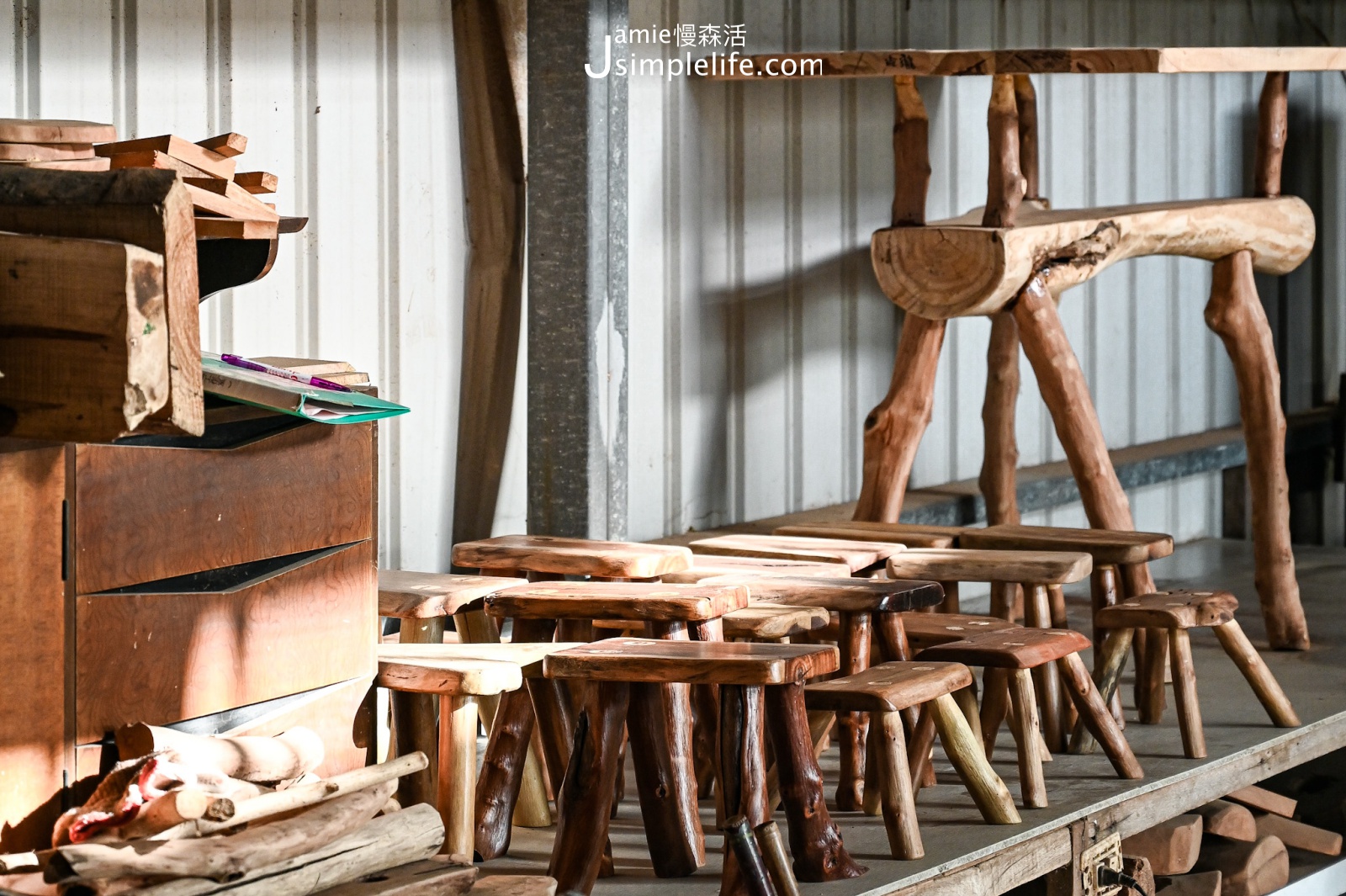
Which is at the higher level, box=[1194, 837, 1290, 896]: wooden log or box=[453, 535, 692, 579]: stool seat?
box=[453, 535, 692, 579]: stool seat

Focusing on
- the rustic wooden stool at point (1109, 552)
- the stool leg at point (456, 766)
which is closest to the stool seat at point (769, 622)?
the stool leg at point (456, 766)

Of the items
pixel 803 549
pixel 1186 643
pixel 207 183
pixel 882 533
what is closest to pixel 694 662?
pixel 207 183

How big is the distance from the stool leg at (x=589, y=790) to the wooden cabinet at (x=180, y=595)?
461 mm

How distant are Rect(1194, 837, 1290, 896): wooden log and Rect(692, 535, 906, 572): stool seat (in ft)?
4.53

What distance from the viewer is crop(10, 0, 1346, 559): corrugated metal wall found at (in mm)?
4941

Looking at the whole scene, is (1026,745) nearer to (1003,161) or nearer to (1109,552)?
(1109,552)

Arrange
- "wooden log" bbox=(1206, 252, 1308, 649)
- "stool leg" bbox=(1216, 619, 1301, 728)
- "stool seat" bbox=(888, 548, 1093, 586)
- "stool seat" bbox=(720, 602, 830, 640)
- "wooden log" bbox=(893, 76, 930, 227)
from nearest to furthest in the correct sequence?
"stool seat" bbox=(720, 602, 830, 640)
"stool seat" bbox=(888, 548, 1093, 586)
"stool leg" bbox=(1216, 619, 1301, 728)
"wooden log" bbox=(893, 76, 930, 227)
"wooden log" bbox=(1206, 252, 1308, 649)

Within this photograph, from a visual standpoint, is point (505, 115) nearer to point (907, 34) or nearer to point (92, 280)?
point (907, 34)

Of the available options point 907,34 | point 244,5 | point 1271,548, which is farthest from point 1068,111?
point 244,5

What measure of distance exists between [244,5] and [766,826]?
286 cm

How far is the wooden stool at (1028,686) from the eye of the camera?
4.42 m

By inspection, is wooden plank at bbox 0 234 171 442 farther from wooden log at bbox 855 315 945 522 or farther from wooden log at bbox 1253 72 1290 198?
wooden log at bbox 1253 72 1290 198

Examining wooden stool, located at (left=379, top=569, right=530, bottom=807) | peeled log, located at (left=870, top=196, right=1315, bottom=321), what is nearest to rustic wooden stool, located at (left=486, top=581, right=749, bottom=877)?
wooden stool, located at (left=379, top=569, right=530, bottom=807)

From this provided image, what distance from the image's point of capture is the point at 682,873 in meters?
3.94
